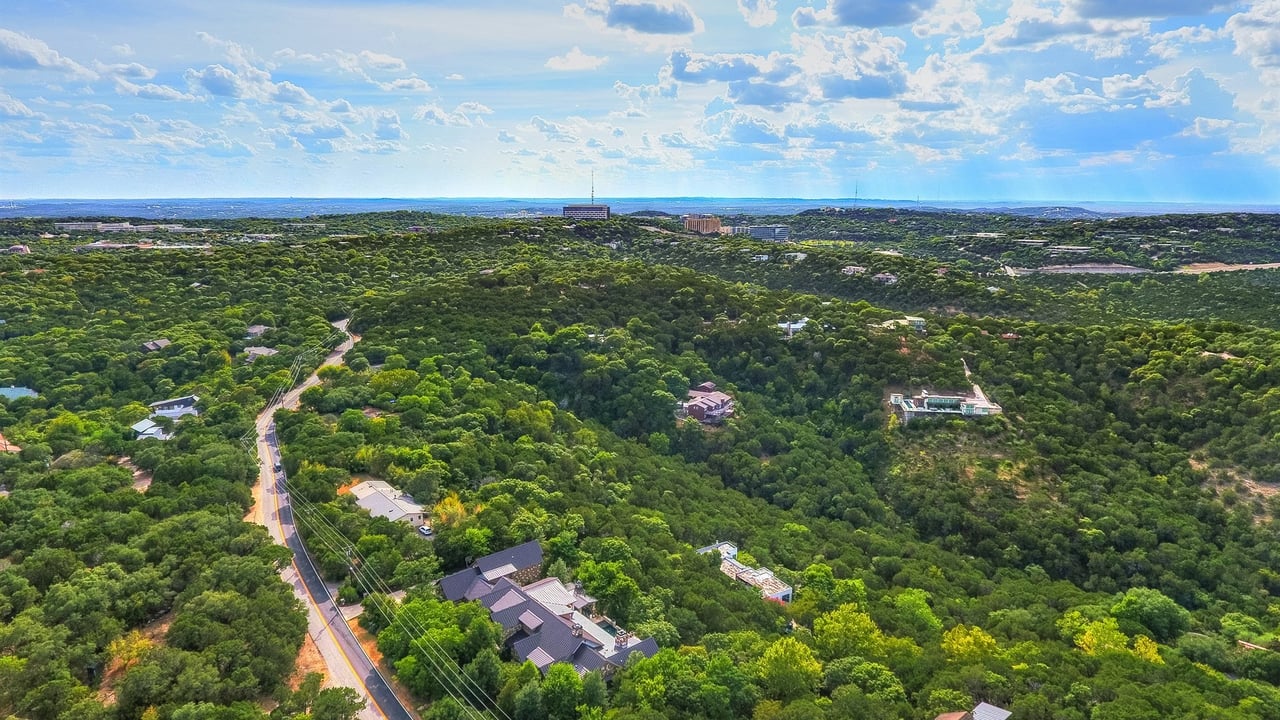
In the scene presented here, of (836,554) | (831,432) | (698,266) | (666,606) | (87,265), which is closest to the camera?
(666,606)

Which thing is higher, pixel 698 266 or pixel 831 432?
pixel 698 266

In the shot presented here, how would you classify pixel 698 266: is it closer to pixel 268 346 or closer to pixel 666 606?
pixel 268 346

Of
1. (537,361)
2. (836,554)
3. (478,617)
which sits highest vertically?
(537,361)

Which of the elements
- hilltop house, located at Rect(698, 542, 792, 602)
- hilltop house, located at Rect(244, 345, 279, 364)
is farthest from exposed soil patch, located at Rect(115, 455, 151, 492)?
hilltop house, located at Rect(698, 542, 792, 602)

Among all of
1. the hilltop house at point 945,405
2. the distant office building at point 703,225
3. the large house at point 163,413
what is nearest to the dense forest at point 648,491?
the large house at point 163,413

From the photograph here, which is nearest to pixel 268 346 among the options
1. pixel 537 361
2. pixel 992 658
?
pixel 537 361

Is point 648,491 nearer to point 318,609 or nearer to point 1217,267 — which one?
point 318,609

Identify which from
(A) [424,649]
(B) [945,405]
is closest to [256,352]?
(A) [424,649]
